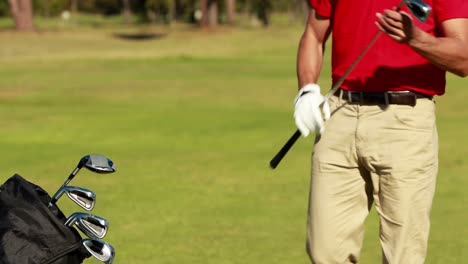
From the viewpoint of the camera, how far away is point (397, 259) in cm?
518

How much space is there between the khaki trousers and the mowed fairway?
9.23 ft

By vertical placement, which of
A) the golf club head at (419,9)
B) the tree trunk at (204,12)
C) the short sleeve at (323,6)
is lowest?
the tree trunk at (204,12)

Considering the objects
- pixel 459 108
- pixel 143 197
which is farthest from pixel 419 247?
pixel 459 108

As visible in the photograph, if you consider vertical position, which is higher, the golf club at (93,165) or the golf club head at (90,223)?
the golf club at (93,165)

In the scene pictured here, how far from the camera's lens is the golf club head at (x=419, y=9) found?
15.2ft

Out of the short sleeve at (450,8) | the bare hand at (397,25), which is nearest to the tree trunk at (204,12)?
the short sleeve at (450,8)

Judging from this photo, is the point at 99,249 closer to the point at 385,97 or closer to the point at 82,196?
the point at 82,196

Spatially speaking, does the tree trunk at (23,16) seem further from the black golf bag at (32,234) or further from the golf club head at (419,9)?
the golf club head at (419,9)

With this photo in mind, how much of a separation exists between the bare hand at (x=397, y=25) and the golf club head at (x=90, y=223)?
56.7 inches

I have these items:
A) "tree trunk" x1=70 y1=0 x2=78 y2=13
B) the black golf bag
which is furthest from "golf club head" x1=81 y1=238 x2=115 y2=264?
"tree trunk" x1=70 y1=0 x2=78 y2=13

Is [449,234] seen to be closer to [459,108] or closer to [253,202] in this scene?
[253,202]

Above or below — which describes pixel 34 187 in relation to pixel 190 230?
above

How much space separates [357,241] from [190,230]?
3.97 m

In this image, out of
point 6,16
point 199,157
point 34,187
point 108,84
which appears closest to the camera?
point 34,187
